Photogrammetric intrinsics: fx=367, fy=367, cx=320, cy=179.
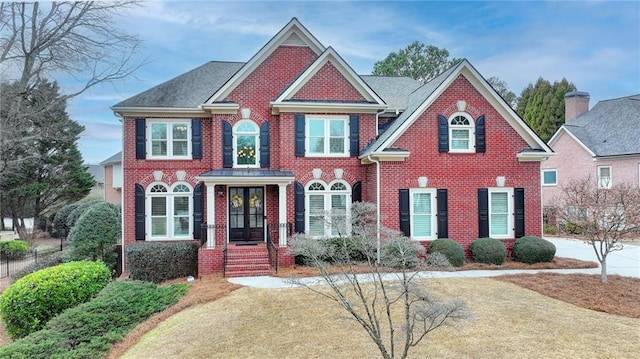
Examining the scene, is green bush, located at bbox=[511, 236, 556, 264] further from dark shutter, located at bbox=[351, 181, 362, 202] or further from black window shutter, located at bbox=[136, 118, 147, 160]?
black window shutter, located at bbox=[136, 118, 147, 160]

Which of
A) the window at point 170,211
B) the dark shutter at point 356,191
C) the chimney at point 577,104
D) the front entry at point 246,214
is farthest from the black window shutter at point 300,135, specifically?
the chimney at point 577,104

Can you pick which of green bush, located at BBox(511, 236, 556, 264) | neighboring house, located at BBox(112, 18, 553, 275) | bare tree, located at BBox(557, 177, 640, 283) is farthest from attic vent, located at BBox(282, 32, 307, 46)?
green bush, located at BBox(511, 236, 556, 264)

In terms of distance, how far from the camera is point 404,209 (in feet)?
42.3

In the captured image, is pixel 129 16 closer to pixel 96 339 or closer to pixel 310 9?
pixel 310 9

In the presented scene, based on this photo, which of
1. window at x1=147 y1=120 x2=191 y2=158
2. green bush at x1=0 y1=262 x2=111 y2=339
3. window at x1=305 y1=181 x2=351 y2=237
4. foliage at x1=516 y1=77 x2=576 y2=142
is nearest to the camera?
green bush at x1=0 y1=262 x2=111 y2=339

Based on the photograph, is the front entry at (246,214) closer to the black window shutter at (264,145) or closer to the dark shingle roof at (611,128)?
the black window shutter at (264,145)

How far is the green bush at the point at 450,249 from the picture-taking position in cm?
1211

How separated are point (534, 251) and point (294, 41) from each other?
11601 mm

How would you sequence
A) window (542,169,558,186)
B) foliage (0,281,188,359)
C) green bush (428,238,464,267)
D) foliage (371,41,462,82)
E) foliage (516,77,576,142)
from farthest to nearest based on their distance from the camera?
foliage (371,41,462,82), foliage (516,77,576,142), window (542,169,558,186), green bush (428,238,464,267), foliage (0,281,188,359)

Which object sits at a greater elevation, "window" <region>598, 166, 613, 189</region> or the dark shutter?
"window" <region>598, 166, 613, 189</region>

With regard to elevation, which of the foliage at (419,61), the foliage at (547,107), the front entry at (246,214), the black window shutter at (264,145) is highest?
the foliage at (419,61)

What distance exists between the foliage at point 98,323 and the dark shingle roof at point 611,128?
24.6 meters

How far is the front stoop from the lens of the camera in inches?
460

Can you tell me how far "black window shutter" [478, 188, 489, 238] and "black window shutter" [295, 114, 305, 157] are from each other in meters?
6.66
